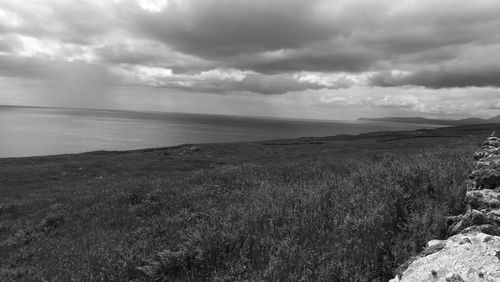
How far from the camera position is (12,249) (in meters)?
9.80

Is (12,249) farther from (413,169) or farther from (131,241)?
(413,169)

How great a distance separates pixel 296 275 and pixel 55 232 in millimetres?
9908

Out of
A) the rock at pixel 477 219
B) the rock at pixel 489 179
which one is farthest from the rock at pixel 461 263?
the rock at pixel 489 179

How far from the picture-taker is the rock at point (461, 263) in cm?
317

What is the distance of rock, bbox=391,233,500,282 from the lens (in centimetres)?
317

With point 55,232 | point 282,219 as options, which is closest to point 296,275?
point 282,219

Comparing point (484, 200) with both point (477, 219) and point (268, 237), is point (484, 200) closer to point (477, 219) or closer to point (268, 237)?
point (477, 219)

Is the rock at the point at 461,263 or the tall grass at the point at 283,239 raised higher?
the rock at the point at 461,263

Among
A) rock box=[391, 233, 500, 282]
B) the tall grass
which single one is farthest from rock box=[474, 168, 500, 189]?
rock box=[391, 233, 500, 282]

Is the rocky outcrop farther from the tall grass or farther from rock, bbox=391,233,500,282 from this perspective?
the tall grass

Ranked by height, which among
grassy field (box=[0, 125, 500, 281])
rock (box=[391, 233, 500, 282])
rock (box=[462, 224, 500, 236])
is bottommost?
grassy field (box=[0, 125, 500, 281])

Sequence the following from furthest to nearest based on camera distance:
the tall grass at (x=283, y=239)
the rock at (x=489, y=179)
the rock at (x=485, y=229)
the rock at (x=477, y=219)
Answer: the rock at (x=489, y=179) < the tall grass at (x=283, y=239) < the rock at (x=477, y=219) < the rock at (x=485, y=229)

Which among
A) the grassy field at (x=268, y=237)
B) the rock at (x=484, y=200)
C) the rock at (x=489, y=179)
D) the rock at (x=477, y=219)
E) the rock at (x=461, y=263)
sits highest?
the rock at (x=489, y=179)

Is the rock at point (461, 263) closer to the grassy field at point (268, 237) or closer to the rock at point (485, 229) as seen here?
the rock at point (485, 229)
